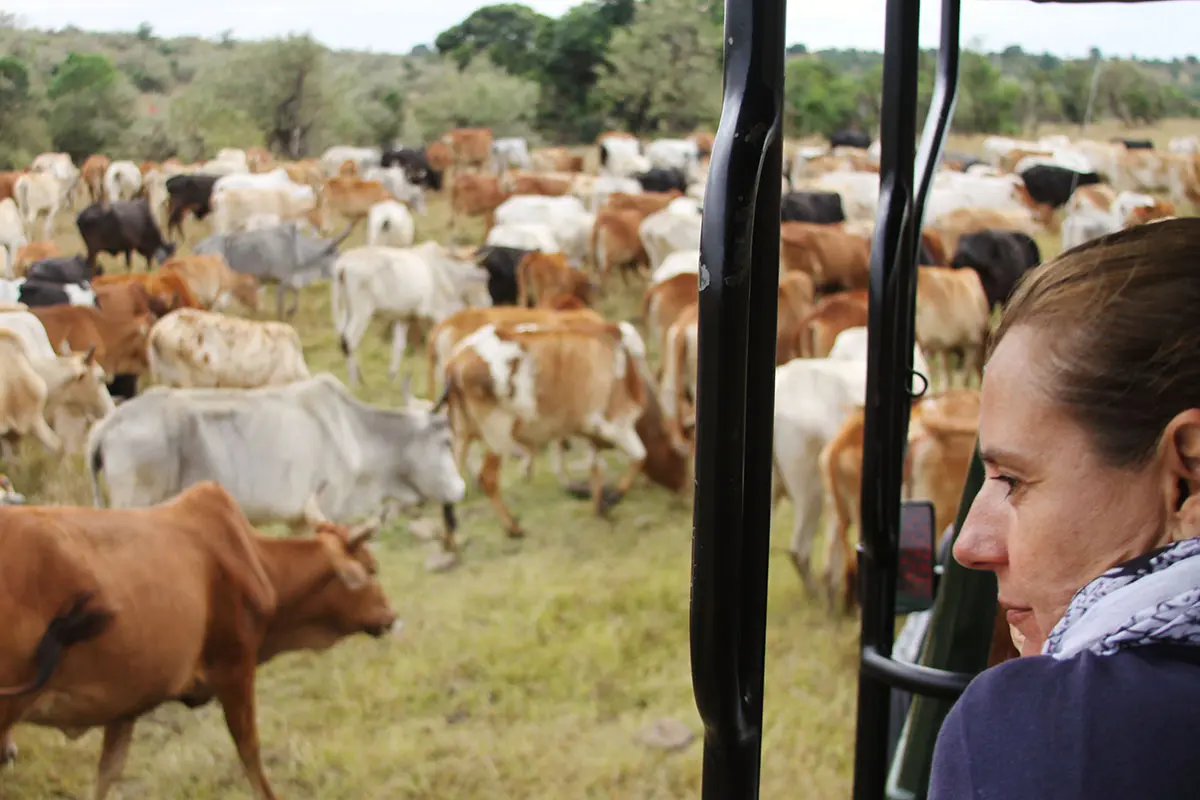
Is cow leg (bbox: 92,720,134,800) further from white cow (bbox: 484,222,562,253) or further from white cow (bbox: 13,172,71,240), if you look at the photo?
white cow (bbox: 484,222,562,253)

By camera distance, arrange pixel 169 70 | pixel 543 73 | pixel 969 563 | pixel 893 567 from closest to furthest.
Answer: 1. pixel 969 563
2. pixel 893 567
3. pixel 169 70
4. pixel 543 73

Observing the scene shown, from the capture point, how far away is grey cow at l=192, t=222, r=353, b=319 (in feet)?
18.2

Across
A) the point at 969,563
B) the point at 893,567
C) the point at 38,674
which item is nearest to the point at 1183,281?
the point at 969,563

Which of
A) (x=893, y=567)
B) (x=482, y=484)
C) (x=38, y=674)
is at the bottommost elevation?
(x=482, y=484)

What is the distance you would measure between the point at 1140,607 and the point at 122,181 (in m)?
3.39

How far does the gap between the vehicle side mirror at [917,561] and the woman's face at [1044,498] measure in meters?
0.61

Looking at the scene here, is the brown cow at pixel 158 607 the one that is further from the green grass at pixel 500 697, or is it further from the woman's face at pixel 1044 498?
the woman's face at pixel 1044 498

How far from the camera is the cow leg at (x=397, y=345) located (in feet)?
18.0

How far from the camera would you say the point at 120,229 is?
13.1ft

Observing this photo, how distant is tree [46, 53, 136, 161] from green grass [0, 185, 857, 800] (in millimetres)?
820

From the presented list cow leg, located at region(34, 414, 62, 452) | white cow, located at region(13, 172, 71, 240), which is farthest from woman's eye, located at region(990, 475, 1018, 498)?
white cow, located at region(13, 172, 71, 240)

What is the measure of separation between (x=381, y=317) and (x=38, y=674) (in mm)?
4355

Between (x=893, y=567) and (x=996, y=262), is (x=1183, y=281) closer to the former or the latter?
(x=893, y=567)

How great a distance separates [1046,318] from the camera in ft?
1.83
